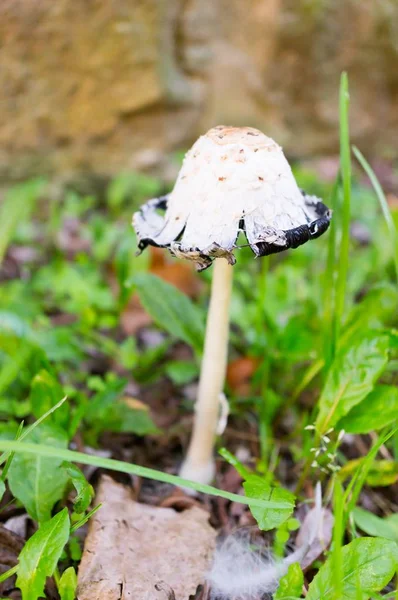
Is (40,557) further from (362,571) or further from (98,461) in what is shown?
(362,571)

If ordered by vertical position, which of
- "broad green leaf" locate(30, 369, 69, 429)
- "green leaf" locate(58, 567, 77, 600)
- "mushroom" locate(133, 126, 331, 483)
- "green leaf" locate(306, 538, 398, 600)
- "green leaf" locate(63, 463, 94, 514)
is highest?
"mushroom" locate(133, 126, 331, 483)

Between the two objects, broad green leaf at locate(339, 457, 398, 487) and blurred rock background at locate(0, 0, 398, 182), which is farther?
blurred rock background at locate(0, 0, 398, 182)

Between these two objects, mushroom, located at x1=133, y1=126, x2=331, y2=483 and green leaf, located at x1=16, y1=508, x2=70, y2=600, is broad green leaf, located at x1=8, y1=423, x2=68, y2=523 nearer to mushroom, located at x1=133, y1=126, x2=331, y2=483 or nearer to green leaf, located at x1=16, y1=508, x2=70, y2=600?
green leaf, located at x1=16, y1=508, x2=70, y2=600

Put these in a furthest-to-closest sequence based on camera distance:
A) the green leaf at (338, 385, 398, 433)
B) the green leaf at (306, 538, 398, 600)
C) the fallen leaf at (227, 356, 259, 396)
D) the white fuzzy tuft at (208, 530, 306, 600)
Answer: the fallen leaf at (227, 356, 259, 396), the green leaf at (338, 385, 398, 433), the white fuzzy tuft at (208, 530, 306, 600), the green leaf at (306, 538, 398, 600)

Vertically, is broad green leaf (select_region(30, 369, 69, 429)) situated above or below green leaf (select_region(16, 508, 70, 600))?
above

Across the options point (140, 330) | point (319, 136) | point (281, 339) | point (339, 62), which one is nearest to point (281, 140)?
point (319, 136)

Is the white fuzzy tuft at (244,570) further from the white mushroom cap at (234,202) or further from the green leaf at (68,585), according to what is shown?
the white mushroom cap at (234,202)

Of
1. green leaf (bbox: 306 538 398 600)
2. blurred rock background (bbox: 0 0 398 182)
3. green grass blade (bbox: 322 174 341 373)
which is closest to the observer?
green leaf (bbox: 306 538 398 600)

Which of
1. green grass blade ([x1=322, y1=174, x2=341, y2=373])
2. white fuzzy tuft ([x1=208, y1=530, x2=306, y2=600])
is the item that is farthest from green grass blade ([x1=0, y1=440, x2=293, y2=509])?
green grass blade ([x1=322, y1=174, x2=341, y2=373])

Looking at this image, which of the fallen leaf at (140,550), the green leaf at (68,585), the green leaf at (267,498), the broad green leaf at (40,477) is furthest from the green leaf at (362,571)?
the broad green leaf at (40,477)
